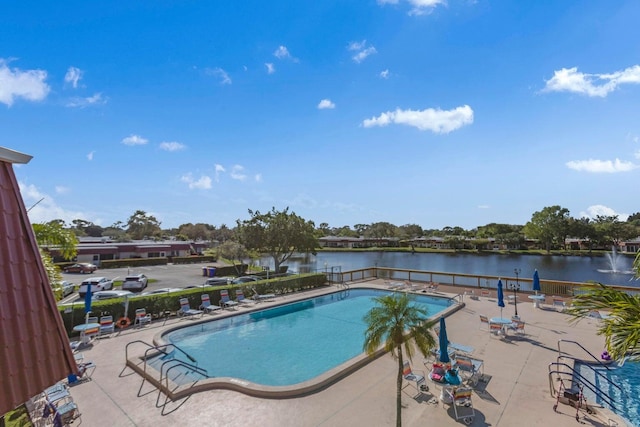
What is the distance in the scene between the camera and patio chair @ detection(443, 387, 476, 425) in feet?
22.4

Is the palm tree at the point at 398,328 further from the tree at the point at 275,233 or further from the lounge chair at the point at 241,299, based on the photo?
the tree at the point at 275,233

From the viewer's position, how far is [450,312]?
50.3ft

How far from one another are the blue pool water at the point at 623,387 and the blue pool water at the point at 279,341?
488cm

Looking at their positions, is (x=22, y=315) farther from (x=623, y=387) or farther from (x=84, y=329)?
(x=623, y=387)

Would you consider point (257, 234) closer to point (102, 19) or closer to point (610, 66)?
point (102, 19)

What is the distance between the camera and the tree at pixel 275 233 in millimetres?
29234

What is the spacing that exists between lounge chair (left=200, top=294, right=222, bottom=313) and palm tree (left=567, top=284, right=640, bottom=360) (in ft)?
47.9

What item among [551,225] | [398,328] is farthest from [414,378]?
[551,225]

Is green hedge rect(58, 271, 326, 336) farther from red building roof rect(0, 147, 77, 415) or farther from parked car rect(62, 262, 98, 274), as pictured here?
parked car rect(62, 262, 98, 274)

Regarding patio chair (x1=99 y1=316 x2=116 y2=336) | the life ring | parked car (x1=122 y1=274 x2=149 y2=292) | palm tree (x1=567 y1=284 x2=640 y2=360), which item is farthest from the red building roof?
parked car (x1=122 y1=274 x2=149 y2=292)

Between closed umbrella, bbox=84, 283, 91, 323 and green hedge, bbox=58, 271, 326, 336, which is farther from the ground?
closed umbrella, bbox=84, 283, 91, 323

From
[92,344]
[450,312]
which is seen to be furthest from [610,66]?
[92,344]

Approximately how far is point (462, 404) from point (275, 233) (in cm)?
2329

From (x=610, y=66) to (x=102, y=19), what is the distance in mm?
17680
